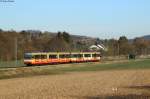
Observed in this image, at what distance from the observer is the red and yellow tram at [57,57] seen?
302 feet

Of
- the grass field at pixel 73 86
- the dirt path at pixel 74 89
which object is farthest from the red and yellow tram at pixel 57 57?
the dirt path at pixel 74 89

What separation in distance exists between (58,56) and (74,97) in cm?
7227

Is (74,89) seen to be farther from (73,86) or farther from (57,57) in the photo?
(57,57)

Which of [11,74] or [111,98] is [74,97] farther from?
[11,74]

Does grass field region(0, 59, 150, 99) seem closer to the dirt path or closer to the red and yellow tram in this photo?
the dirt path

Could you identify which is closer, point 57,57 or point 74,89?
point 74,89

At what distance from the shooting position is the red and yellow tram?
91912 mm

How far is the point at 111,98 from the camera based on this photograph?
1011 inches

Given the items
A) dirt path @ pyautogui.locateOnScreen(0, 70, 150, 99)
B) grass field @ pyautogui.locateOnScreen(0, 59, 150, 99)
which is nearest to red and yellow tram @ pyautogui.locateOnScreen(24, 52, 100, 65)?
grass field @ pyautogui.locateOnScreen(0, 59, 150, 99)

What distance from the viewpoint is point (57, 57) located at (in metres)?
99.5

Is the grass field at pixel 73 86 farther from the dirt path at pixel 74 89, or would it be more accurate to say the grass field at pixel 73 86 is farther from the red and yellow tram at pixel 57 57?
the red and yellow tram at pixel 57 57

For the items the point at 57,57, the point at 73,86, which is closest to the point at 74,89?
the point at 73,86

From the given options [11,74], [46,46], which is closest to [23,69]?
[11,74]

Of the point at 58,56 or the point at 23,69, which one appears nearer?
the point at 23,69
